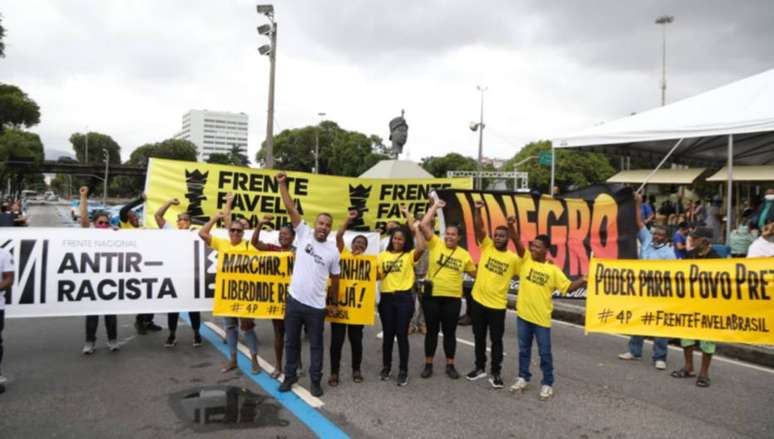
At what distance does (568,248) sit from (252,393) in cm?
553

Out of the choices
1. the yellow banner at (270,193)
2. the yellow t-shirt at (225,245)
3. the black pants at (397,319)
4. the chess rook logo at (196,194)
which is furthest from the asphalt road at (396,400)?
the yellow banner at (270,193)

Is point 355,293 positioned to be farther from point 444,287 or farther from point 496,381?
point 496,381

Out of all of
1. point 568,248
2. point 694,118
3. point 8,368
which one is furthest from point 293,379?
point 694,118

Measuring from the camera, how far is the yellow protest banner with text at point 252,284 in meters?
5.98

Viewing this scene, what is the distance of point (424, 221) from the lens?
579 cm

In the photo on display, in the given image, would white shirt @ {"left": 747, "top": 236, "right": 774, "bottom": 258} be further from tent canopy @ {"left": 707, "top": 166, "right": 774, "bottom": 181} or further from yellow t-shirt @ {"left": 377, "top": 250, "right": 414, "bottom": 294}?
tent canopy @ {"left": 707, "top": 166, "right": 774, "bottom": 181}

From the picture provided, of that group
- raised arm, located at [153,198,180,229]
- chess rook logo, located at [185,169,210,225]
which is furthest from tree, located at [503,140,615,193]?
raised arm, located at [153,198,180,229]

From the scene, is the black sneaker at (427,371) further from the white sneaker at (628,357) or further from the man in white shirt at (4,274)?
the man in white shirt at (4,274)

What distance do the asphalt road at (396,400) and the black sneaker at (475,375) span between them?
82 millimetres

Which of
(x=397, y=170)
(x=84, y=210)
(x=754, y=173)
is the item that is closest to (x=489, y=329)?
(x=84, y=210)

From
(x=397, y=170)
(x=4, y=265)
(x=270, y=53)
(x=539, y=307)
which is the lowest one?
(x=539, y=307)

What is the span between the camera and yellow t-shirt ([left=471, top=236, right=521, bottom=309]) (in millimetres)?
5668

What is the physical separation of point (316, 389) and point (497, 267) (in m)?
2.25

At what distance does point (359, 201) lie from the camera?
9.88m
